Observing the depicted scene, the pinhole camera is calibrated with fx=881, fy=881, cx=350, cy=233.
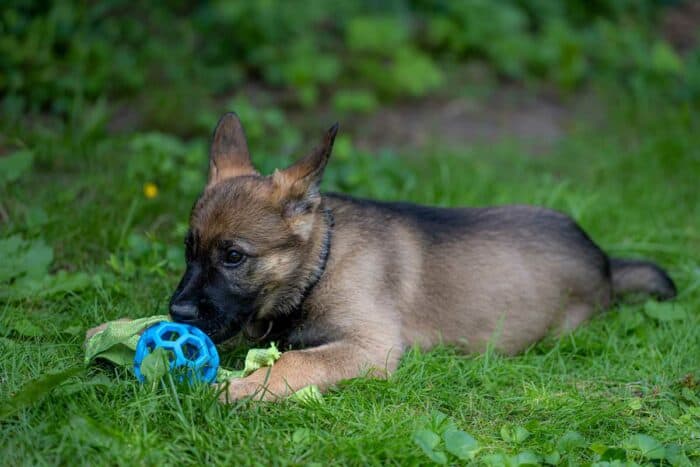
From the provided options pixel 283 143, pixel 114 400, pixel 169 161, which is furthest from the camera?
pixel 283 143

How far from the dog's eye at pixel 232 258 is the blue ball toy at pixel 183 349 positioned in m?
0.38

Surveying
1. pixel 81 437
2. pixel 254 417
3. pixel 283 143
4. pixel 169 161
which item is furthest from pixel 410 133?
pixel 81 437

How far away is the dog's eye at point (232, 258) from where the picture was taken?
Result: 160 inches

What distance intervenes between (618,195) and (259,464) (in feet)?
13.8

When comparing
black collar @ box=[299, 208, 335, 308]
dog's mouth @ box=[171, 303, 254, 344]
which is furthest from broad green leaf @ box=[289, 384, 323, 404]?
black collar @ box=[299, 208, 335, 308]

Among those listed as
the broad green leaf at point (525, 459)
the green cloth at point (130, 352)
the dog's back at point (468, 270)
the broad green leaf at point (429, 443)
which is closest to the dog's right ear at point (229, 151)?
the dog's back at point (468, 270)

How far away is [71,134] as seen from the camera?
648cm

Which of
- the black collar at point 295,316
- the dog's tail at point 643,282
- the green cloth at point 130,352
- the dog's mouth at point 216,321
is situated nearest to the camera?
the green cloth at point 130,352

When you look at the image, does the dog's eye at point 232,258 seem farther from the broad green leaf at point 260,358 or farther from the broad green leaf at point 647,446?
the broad green leaf at point 647,446

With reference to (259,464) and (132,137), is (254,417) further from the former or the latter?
(132,137)

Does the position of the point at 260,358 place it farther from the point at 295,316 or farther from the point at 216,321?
the point at 295,316

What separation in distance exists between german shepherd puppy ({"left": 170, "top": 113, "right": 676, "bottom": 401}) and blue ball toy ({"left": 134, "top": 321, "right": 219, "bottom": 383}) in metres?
0.12

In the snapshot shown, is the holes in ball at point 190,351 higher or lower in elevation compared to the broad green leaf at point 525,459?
higher

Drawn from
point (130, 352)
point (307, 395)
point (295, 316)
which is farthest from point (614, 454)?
point (130, 352)
